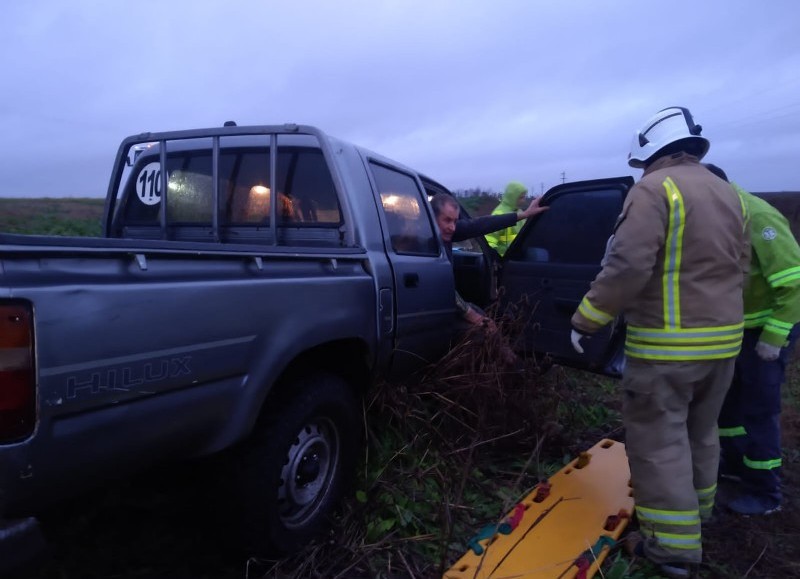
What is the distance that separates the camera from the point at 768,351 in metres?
3.23

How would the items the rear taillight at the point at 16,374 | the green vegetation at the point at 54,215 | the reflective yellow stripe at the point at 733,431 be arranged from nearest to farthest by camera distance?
the rear taillight at the point at 16,374, the reflective yellow stripe at the point at 733,431, the green vegetation at the point at 54,215

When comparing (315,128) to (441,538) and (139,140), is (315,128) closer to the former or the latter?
(139,140)

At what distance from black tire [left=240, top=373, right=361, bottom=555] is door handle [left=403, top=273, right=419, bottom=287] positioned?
29.3 inches

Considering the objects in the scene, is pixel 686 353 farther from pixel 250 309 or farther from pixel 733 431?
pixel 250 309

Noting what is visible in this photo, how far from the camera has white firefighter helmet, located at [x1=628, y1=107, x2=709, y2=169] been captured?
2.93 metres

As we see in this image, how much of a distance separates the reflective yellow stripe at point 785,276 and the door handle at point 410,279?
74.5 inches

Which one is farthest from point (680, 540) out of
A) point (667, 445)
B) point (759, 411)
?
point (759, 411)

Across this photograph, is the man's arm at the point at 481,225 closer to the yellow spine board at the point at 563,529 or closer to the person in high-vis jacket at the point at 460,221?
the person in high-vis jacket at the point at 460,221

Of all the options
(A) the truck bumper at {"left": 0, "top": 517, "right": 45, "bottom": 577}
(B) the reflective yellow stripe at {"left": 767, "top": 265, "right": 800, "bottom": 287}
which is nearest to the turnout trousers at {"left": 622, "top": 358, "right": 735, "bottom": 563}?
(B) the reflective yellow stripe at {"left": 767, "top": 265, "right": 800, "bottom": 287}

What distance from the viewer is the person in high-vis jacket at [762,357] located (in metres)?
3.20

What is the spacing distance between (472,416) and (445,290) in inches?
31.9

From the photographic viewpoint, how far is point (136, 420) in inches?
72.7

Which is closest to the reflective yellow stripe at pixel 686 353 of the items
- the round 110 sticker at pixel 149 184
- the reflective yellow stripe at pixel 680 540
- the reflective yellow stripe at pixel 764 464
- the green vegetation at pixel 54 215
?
the reflective yellow stripe at pixel 680 540

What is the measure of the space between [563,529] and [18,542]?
2388 millimetres
